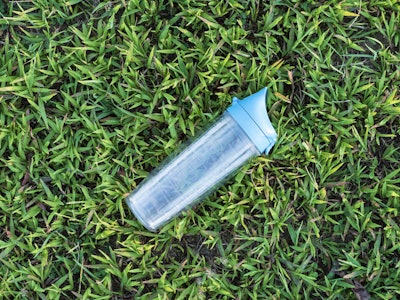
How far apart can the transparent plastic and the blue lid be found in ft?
0.27

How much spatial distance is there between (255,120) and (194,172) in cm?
34

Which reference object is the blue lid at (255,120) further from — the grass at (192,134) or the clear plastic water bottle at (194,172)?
the grass at (192,134)

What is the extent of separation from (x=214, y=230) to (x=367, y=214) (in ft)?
2.07

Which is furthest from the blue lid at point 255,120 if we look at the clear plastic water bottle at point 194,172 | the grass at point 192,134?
the grass at point 192,134

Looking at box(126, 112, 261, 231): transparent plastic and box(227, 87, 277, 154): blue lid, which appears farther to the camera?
box(126, 112, 261, 231): transparent plastic

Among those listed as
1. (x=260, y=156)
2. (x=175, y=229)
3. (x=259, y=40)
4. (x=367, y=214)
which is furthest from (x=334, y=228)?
(x=259, y=40)

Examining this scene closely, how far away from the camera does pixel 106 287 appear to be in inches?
88.0

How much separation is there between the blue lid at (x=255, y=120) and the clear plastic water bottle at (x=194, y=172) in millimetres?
26

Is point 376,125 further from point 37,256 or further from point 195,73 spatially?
point 37,256

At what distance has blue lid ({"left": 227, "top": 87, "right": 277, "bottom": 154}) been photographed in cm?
204

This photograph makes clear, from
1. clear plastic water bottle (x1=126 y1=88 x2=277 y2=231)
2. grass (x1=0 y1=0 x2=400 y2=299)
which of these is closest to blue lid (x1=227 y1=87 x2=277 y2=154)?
clear plastic water bottle (x1=126 y1=88 x2=277 y2=231)

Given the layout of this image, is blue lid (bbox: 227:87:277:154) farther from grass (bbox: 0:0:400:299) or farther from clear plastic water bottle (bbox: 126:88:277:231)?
grass (bbox: 0:0:400:299)

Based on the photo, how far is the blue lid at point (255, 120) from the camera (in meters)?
2.04

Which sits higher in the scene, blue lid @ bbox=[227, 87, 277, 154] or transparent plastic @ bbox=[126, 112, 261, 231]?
blue lid @ bbox=[227, 87, 277, 154]
